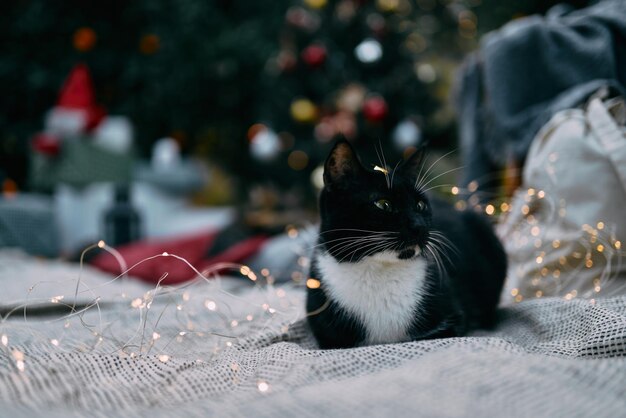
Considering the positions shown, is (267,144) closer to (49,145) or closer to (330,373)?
(49,145)

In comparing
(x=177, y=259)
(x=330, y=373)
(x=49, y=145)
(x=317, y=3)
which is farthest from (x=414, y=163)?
(x=49, y=145)

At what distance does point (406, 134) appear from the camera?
2365 mm

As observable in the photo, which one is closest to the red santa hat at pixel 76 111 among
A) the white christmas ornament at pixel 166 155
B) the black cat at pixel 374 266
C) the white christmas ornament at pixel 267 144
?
the white christmas ornament at pixel 166 155

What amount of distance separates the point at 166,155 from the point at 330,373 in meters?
2.45

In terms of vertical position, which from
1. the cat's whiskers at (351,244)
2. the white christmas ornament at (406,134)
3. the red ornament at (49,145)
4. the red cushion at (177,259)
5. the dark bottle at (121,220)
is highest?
the cat's whiskers at (351,244)

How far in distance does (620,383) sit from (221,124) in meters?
2.92

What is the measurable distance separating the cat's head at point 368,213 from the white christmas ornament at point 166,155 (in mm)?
2253

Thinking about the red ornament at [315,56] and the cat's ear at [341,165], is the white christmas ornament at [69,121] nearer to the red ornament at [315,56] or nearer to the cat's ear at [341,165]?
the red ornament at [315,56]

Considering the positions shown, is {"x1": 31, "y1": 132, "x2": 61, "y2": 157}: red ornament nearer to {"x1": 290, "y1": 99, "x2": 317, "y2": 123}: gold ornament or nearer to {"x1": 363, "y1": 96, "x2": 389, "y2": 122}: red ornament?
{"x1": 290, "y1": 99, "x2": 317, "y2": 123}: gold ornament

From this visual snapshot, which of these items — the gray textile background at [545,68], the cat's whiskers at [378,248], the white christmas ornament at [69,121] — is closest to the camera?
the cat's whiskers at [378,248]

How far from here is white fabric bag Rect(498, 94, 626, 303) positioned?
3.20 ft

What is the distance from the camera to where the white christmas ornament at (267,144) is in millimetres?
2512

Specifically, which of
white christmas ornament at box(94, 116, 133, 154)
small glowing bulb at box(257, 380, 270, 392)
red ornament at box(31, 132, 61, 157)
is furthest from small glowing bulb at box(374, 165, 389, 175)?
red ornament at box(31, 132, 61, 157)

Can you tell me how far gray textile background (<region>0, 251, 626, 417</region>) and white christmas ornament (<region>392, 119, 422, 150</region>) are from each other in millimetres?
1572
